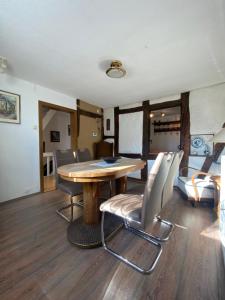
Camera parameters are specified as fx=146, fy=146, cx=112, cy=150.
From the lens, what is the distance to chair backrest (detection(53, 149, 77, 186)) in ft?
7.09

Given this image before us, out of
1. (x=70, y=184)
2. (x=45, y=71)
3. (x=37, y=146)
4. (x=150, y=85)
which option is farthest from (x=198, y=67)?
(x=37, y=146)

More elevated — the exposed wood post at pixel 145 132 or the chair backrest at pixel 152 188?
the exposed wood post at pixel 145 132

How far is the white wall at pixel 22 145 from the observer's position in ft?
8.41

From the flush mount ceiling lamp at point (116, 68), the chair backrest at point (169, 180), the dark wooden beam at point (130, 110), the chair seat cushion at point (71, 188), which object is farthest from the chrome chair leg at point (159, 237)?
the dark wooden beam at point (130, 110)

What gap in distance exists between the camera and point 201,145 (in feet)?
10.5

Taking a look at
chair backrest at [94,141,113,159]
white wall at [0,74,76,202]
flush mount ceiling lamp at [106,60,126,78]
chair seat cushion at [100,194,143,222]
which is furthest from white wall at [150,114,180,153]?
chair seat cushion at [100,194,143,222]

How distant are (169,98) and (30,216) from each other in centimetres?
377

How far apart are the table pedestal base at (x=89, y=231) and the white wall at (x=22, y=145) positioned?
1.55 meters

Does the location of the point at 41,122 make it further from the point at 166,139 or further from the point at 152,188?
the point at 166,139

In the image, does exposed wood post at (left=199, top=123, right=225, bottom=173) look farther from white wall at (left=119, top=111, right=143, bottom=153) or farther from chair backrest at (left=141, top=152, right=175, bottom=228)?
chair backrest at (left=141, top=152, right=175, bottom=228)

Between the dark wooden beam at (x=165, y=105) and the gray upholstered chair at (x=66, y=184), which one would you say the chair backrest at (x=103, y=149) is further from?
the gray upholstered chair at (x=66, y=184)

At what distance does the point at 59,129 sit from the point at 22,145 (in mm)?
3031

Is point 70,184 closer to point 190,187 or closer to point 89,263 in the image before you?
point 89,263

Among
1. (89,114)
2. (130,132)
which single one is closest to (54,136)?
(89,114)
